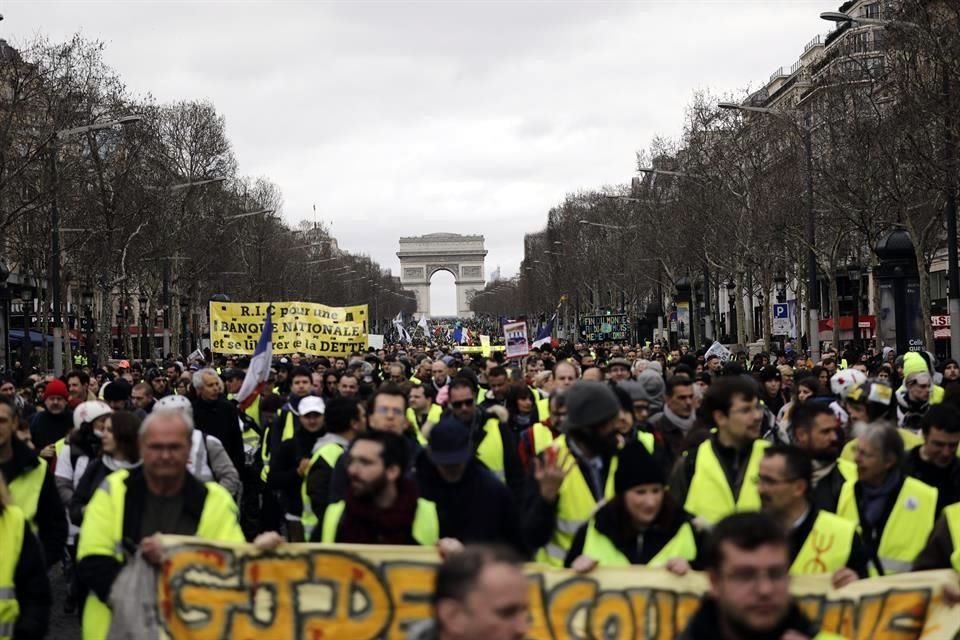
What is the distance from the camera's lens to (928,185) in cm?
2833

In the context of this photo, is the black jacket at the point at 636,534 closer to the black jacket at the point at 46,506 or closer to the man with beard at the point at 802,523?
the man with beard at the point at 802,523

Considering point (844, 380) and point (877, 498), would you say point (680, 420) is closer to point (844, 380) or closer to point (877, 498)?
point (844, 380)

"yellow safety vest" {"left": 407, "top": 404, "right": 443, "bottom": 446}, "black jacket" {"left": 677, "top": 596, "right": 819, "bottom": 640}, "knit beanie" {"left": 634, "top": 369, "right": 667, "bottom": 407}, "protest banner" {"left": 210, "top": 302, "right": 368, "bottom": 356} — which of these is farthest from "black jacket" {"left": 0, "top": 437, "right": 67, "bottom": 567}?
"protest banner" {"left": 210, "top": 302, "right": 368, "bottom": 356}

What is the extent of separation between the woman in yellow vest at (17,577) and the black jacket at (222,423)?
6.35 m

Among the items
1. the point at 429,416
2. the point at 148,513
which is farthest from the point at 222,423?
the point at 148,513

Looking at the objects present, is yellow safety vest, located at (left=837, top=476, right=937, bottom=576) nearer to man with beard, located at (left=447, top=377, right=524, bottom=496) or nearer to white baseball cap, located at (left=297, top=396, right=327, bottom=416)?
man with beard, located at (left=447, top=377, right=524, bottom=496)

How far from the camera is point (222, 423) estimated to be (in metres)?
12.5

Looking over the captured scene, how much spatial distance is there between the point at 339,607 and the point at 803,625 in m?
2.59

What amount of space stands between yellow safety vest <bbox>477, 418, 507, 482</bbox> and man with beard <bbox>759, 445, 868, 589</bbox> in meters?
3.18

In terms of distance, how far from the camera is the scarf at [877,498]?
6.83 metres

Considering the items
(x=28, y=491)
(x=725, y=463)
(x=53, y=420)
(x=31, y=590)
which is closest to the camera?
(x=31, y=590)

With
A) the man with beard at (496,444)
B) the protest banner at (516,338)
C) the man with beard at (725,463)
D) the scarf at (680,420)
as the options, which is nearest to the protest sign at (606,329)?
the protest banner at (516,338)

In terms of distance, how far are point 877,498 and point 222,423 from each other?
6584 mm

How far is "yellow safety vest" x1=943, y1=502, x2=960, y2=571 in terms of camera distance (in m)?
5.95
